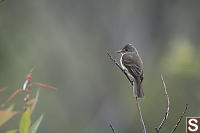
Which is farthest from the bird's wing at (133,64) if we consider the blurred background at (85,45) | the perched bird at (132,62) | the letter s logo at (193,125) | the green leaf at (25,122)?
the blurred background at (85,45)

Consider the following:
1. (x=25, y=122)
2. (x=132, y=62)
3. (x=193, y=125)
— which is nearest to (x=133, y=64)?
(x=132, y=62)

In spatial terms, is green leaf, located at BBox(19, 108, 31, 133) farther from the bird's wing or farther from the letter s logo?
the bird's wing

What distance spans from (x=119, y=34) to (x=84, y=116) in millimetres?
1572

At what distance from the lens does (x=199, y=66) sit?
506 cm

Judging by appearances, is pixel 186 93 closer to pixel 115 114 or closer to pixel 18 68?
pixel 115 114

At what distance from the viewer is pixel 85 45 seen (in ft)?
30.4

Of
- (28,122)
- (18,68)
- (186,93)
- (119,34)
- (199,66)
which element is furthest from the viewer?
(119,34)

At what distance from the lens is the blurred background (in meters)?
7.71

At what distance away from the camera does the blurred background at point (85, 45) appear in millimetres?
7707

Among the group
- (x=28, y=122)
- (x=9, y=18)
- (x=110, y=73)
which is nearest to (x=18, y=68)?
(x=9, y=18)

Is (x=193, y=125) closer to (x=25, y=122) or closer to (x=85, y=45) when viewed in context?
(x=25, y=122)

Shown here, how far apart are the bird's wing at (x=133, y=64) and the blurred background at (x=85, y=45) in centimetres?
509

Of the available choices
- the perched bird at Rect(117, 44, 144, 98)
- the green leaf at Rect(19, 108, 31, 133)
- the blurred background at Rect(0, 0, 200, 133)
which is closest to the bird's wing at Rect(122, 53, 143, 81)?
the perched bird at Rect(117, 44, 144, 98)

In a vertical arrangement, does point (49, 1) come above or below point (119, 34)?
above
